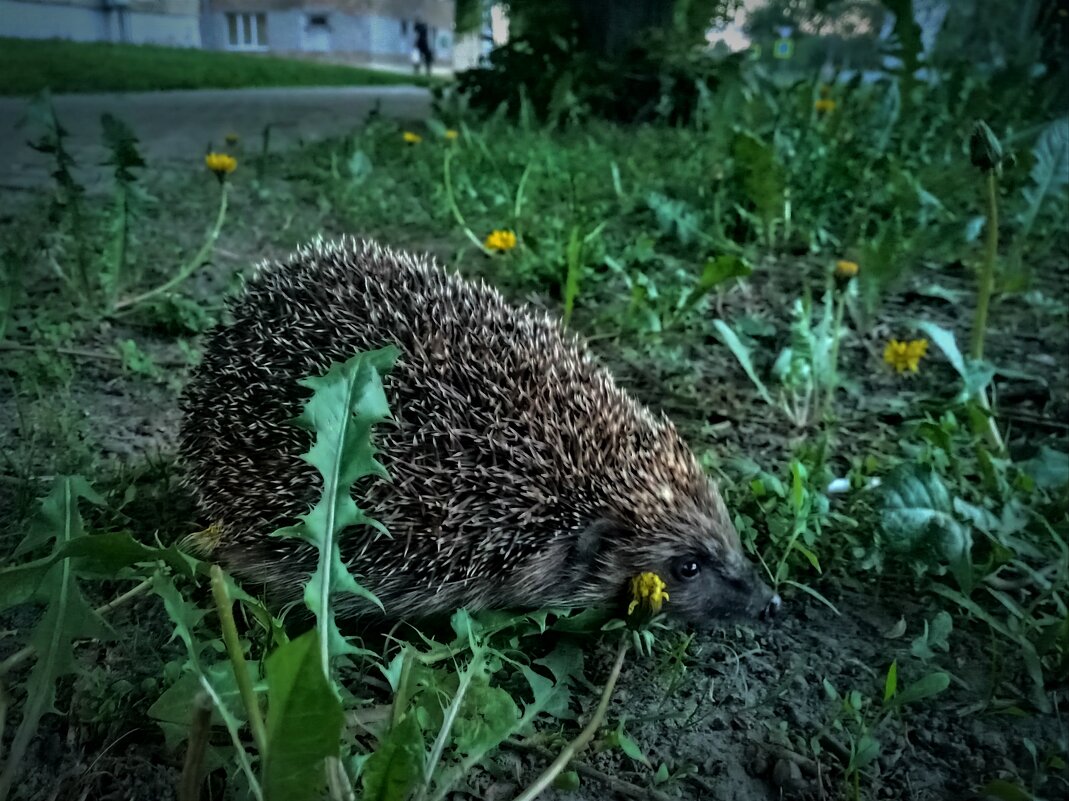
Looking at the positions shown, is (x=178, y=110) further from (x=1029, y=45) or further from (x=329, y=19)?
(x=1029, y=45)

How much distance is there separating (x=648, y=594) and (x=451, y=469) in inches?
21.1

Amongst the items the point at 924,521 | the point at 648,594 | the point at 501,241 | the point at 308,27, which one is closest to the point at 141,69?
the point at 308,27

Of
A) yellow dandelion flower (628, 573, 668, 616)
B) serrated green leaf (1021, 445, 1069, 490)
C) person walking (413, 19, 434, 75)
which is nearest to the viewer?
yellow dandelion flower (628, 573, 668, 616)

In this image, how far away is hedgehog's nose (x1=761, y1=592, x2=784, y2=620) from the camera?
1956 millimetres

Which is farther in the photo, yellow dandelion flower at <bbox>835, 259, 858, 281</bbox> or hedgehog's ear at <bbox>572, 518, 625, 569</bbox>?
yellow dandelion flower at <bbox>835, 259, 858, 281</bbox>

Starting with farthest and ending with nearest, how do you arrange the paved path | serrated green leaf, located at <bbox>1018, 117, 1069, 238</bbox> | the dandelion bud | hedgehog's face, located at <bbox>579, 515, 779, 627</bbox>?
serrated green leaf, located at <bbox>1018, 117, 1069, 238</bbox> < the paved path < the dandelion bud < hedgehog's face, located at <bbox>579, 515, 779, 627</bbox>

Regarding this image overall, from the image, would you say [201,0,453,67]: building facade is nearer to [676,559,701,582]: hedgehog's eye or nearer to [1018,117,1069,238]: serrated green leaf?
[676,559,701,582]: hedgehog's eye

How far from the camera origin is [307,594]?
1.50 metres

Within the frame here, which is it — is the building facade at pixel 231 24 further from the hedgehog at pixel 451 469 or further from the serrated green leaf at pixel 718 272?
the serrated green leaf at pixel 718 272

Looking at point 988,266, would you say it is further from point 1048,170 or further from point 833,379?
point 1048,170

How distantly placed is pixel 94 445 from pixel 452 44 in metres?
2.52

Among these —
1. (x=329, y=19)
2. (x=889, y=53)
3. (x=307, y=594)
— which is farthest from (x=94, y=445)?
(x=889, y=53)

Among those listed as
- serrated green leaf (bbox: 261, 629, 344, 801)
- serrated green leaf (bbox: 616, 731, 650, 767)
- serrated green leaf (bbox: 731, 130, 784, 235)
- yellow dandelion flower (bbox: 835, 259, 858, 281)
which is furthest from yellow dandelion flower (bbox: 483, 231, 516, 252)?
serrated green leaf (bbox: 261, 629, 344, 801)

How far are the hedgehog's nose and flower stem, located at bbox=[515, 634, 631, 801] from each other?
1.34 feet
